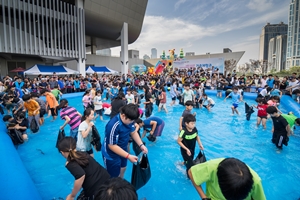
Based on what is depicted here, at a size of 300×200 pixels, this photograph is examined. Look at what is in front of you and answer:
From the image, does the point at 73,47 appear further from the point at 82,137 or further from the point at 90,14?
the point at 82,137

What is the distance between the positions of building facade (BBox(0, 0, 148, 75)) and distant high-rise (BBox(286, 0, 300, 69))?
5713 cm

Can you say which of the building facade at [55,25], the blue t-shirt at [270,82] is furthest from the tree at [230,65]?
the blue t-shirt at [270,82]

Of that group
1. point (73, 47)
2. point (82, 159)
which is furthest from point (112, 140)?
point (73, 47)

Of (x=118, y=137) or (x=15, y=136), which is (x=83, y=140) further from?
(x=15, y=136)

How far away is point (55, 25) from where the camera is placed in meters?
18.6

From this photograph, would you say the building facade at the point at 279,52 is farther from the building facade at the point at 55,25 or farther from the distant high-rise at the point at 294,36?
the building facade at the point at 55,25

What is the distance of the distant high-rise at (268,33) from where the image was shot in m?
85.2

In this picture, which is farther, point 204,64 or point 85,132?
point 204,64

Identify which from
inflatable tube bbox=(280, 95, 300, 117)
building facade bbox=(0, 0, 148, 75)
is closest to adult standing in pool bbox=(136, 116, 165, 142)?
inflatable tube bbox=(280, 95, 300, 117)

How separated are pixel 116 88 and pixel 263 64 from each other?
34218 mm

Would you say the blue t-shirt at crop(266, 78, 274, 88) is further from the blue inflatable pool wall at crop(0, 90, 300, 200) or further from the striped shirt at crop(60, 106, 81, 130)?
the blue inflatable pool wall at crop(0, 90, 300, 200)

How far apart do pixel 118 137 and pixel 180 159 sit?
8.69 feet

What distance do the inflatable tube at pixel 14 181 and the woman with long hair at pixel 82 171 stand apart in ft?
3.10

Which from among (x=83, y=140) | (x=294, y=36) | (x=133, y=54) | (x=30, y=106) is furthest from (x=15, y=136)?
(x=294, y=36)
